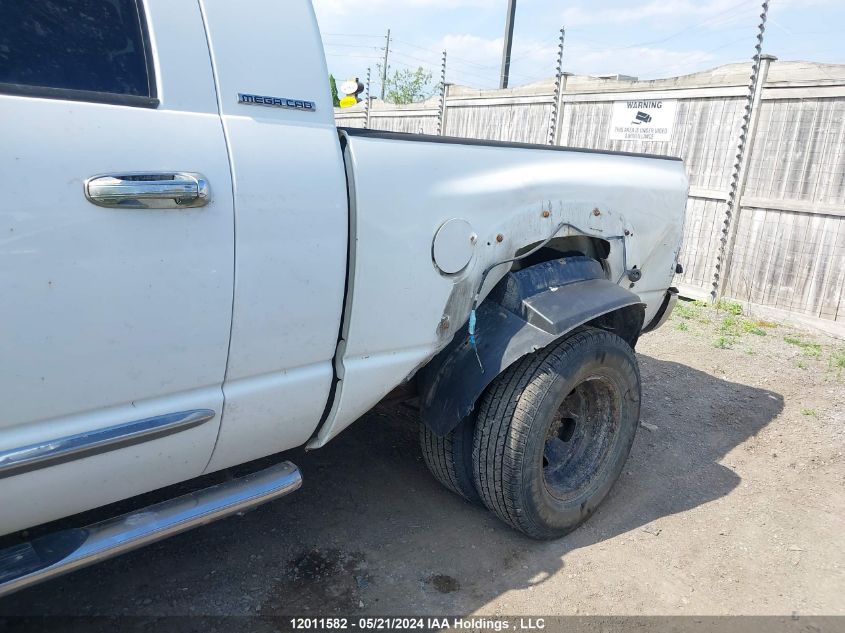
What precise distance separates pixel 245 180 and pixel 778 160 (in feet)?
23.5

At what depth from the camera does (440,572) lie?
2832mm

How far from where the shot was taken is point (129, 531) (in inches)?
76.4

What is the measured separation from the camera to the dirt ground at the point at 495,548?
262 centimetres

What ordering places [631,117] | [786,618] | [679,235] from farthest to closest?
[631,117] → [679,235] → [786,618]

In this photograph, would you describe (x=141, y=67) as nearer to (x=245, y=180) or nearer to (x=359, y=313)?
(x=245, y=180)

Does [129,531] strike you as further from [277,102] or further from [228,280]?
[277,102]

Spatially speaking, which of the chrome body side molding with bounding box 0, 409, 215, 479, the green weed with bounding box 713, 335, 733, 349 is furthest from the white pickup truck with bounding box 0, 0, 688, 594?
the green weed with bounding box 713, 335, 733, 349

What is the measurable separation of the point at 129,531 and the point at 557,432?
2.02m

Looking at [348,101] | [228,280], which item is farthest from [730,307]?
[228,280]

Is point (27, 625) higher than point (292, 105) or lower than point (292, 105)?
lower

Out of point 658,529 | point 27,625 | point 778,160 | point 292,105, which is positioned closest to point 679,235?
point 658,529

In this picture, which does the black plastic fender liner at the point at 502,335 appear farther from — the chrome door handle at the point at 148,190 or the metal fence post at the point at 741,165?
the metal fence post at the point at 741,165

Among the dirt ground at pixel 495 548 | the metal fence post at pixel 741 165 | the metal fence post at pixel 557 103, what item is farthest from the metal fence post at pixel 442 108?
the dirt ground at pixel 495 548

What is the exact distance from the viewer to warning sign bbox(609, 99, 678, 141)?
8.49 metres
